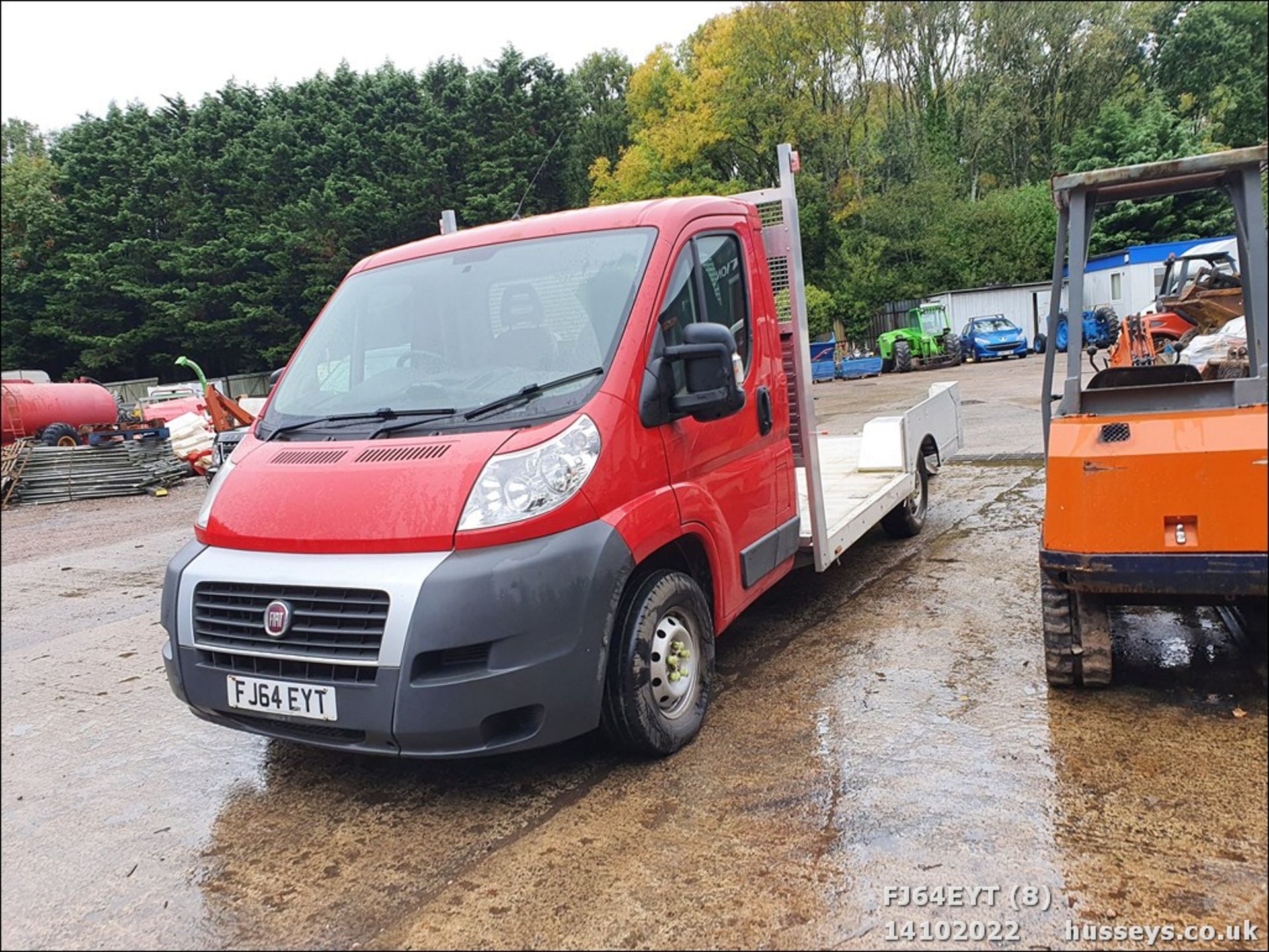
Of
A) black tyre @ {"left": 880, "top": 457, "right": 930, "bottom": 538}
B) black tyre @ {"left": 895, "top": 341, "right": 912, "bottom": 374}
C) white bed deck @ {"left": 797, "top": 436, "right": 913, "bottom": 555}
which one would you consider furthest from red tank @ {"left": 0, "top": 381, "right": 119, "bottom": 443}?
black tyre @ {"left": 895, "top": 341, "right": 912, "bottom": 374}

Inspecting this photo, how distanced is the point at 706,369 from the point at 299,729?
199 centimetres

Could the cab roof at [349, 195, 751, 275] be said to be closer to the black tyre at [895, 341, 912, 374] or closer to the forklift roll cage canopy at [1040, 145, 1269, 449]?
the forklift roll cage canopy at [1040, 145, 1269, 449]

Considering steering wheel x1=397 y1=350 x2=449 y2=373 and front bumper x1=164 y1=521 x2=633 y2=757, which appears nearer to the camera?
front bumper x1=164 y1=521 x2=633 y2=757

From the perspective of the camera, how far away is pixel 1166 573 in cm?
323

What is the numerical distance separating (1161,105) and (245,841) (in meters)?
36.6

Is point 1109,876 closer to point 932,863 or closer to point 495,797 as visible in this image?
point 932,863

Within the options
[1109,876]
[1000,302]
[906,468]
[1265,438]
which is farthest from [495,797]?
[1000,302]

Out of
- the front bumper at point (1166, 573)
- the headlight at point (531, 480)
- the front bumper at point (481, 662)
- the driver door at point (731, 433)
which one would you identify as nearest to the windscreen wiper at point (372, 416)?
the headlight at point (531, 480)

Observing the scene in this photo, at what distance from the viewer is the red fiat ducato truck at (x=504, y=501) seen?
2926 mm

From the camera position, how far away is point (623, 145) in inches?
1453

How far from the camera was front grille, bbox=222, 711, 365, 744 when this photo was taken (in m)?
2.98

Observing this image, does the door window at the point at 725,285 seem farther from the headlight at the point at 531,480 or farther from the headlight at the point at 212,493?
the headlight at the point at 212,493

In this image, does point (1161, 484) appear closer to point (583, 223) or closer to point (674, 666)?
point (674, 666)

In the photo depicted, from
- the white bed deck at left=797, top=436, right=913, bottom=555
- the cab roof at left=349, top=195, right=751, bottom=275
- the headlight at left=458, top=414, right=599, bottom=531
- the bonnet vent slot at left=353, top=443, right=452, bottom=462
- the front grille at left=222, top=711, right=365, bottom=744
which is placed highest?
the cab roof at left=349, top=195, right=751, bottom=275
